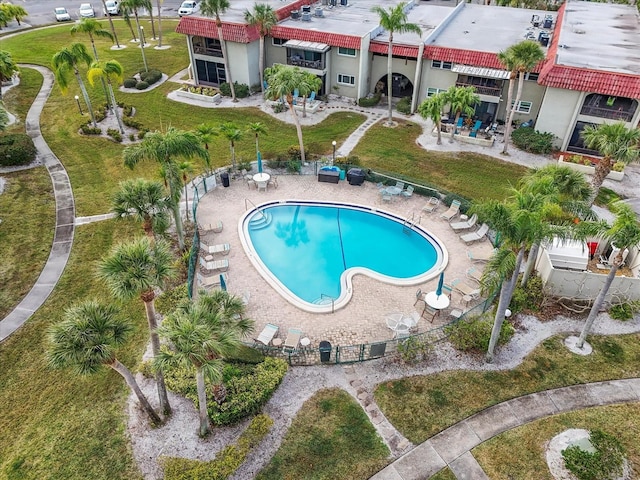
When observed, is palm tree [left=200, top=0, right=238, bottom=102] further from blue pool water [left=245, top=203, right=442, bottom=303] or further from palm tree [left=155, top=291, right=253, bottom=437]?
palm tree [left=155, top=291, right=253, bottom=437]

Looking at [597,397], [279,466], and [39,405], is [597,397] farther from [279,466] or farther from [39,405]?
[39,405]

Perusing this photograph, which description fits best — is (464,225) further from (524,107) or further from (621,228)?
(524,107)

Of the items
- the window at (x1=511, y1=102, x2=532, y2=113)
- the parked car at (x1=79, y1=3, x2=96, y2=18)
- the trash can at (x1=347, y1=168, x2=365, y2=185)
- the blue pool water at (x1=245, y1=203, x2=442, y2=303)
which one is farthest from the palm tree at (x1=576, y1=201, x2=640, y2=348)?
the parked car at (x1=79, y1=3, x2=96, y2=18)

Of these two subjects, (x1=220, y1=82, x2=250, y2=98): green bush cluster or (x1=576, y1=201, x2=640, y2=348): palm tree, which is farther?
(x1=220, y1=82, x2=250, y2=98): green bush cluster

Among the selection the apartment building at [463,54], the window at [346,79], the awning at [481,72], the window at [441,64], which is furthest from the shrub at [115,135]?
the awning at [481,72]

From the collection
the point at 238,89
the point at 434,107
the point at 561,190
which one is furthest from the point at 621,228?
the point at 238,89

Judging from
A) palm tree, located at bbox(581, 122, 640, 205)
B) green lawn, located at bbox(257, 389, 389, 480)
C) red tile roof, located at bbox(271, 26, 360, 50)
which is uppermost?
red tile roof, located at bbox(271, 26, 360, 50)
